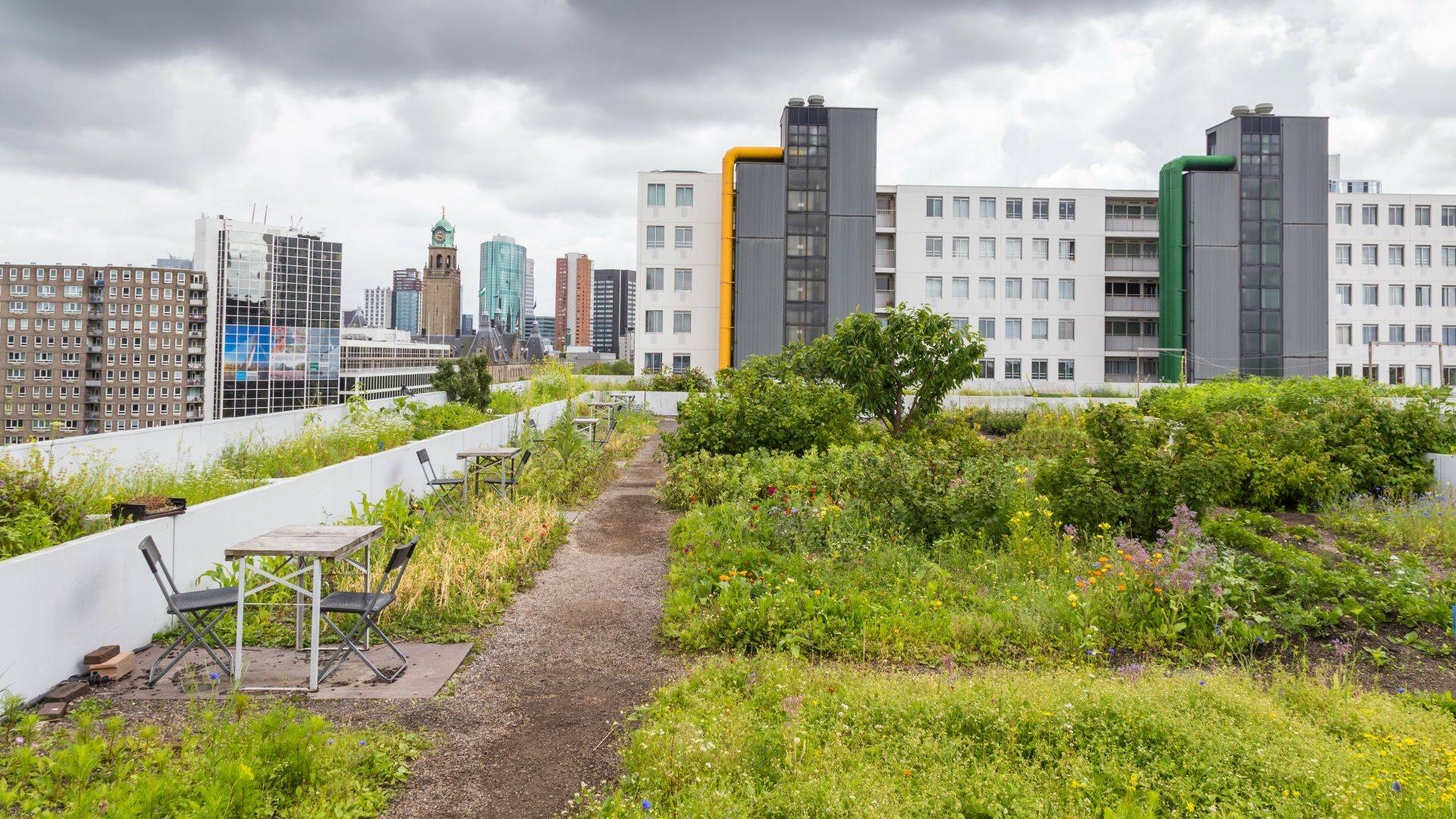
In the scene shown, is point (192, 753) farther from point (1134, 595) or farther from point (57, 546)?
point (1134, 595)

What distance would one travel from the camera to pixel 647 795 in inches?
138

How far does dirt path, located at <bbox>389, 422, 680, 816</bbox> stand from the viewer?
149 inches

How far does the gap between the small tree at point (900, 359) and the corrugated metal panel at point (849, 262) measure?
2991cm

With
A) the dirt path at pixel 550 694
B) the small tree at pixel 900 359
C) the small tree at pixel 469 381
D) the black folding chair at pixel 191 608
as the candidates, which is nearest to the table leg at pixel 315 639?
the black folding chair at pixel 191 608

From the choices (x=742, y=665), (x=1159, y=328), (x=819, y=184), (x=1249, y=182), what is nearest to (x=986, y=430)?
(x=742, y=665)

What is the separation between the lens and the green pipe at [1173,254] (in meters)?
45.6

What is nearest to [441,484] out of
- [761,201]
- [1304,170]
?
[761,201]

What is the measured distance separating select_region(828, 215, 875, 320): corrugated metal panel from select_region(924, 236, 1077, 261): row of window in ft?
17.5

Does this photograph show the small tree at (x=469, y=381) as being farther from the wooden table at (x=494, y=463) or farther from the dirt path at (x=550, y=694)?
the dirt path at (x=550, y=694)

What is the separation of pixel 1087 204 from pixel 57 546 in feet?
172

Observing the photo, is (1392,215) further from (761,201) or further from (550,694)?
(550,694)

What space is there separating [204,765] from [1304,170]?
57398mm

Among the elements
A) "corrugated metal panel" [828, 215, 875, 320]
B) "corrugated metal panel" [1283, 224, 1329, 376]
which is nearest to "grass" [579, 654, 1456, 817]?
"corrugated metal panel" [828, 215, 875, 320]

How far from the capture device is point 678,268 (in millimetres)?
46312
